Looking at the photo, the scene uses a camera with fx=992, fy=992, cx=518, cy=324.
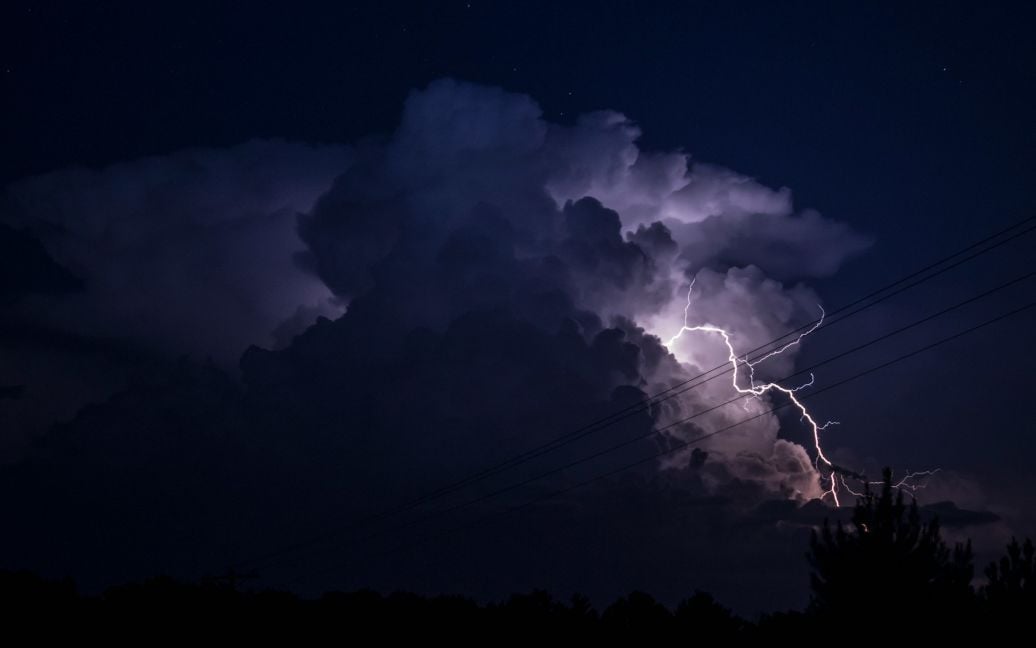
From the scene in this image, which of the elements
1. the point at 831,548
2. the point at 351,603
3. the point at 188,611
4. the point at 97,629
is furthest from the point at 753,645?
the point at 97,629

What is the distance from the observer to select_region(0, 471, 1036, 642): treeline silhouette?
20.2m

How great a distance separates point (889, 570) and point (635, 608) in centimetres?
1717

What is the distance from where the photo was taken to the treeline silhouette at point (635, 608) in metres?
20.2

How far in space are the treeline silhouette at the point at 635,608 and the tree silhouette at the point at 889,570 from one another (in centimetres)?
2

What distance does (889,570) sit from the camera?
20.6 meters

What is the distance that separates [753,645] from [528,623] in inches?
339

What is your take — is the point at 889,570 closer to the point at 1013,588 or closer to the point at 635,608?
the point at 1013,588

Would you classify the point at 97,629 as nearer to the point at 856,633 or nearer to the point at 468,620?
the point at 468,620

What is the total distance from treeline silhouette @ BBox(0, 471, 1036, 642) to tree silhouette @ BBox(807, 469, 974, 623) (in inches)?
→ 0.8

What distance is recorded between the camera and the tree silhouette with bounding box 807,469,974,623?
20.2 metres

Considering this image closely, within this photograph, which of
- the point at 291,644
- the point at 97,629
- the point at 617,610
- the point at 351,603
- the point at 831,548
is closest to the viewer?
the point at 831,548

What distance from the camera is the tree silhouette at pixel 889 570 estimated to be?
20156mm

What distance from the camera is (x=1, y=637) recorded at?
26.4 meters

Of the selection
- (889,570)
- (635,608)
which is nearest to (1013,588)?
(889,570)
